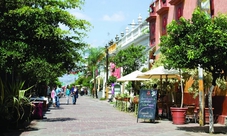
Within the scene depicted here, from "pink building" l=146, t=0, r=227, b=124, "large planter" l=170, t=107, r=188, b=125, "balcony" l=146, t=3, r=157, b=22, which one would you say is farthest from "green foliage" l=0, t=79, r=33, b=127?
"balcony" l=146, t=3, r=157, b=22

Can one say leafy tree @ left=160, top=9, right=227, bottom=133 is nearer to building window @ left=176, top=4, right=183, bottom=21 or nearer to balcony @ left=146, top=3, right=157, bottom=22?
building window @ left=176, top=4, right=183, bottom=21

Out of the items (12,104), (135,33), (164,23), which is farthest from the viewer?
(135,33)

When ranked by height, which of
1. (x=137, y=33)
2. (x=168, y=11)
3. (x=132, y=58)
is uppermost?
(x=137, y=33)

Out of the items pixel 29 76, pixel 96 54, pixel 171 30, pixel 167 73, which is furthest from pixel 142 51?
pixel 96 54

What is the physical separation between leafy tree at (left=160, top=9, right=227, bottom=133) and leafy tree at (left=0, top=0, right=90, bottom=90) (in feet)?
16.4

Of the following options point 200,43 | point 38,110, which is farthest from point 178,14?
point 200,43

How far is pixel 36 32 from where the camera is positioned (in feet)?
52.1

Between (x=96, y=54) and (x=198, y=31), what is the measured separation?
64571 mm

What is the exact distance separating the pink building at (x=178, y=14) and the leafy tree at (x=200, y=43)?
208 centimetres

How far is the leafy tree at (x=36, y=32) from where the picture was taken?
50.8 ft

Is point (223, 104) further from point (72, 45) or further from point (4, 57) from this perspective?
point (4, 57)

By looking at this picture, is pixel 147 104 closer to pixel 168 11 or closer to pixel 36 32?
pixel 36 32

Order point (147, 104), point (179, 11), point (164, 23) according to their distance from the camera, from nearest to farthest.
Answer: point (147, 104) < point (179, 11) < point (164, 23)

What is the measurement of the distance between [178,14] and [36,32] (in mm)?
12645
